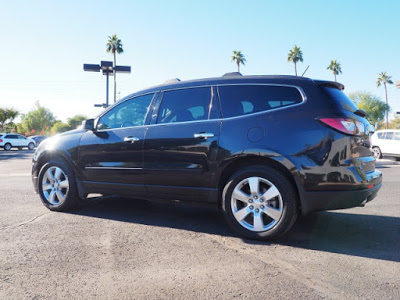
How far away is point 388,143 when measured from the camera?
16.9 metres

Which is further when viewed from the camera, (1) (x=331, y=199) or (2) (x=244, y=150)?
(2) (x=244, y=150)

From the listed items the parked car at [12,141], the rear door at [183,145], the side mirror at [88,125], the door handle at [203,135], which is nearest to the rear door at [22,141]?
the parked car at [12,141]

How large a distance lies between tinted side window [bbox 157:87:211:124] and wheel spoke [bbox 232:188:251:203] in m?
0.93

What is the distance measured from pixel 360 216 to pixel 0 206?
542cm

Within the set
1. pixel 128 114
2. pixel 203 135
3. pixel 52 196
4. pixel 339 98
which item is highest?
pixel 339 98

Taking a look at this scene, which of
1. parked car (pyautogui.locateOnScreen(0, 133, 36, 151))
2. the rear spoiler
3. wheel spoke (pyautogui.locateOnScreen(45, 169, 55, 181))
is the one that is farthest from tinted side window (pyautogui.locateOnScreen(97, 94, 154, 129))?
parked car (pyautogui.locateOnScreen(0, 133, 36, 151))

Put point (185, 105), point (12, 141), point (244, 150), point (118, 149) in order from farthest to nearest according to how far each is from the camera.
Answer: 1. point (12, 141)
2. point (118, 149)
3. point (185, 105)
4. point (244, 150)

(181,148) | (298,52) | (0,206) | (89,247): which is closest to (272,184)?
(181,148)

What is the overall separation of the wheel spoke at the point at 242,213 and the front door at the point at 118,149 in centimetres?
135

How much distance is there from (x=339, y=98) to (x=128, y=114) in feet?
8.92

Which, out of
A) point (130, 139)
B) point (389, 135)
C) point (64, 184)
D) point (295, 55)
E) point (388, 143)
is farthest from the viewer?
point (295, 55)

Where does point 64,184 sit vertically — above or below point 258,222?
above

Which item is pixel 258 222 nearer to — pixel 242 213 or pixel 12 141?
pixel 242 213

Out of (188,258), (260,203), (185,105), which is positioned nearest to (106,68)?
(185,105)
